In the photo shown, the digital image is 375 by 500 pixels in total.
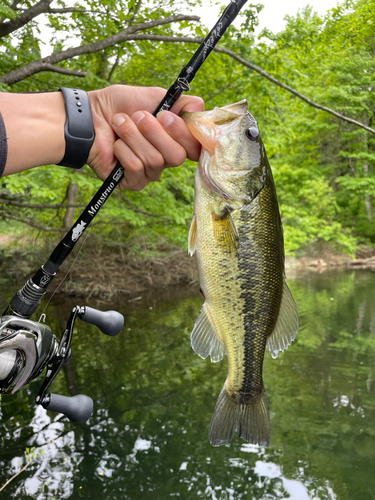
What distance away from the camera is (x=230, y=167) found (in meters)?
1.74

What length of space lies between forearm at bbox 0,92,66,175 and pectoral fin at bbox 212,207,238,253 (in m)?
0.69

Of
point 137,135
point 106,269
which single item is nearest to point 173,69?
point 106,269

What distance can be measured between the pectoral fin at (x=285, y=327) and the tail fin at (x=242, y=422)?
0.83ft

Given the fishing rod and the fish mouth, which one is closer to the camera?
the fishing rod

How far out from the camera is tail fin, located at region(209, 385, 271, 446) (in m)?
1.84

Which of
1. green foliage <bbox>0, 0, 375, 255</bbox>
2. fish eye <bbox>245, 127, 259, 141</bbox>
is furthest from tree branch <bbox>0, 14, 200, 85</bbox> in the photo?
fish eye <bbox>245, 127, 259, 141</bbox>

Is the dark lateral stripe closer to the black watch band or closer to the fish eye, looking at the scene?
the fish eye

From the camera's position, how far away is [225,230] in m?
1.71

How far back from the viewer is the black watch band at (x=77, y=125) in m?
1.77

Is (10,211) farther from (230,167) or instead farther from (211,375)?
(230,167)

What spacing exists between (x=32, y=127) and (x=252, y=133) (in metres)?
0.84

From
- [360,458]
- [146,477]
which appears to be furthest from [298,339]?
[146,477]

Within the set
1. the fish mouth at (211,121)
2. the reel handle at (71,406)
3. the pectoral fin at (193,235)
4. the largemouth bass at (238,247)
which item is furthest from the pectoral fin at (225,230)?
the reel handle at (71,406)

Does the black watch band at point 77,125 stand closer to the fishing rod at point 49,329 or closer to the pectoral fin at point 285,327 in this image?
the fishing rod at point 49,329
